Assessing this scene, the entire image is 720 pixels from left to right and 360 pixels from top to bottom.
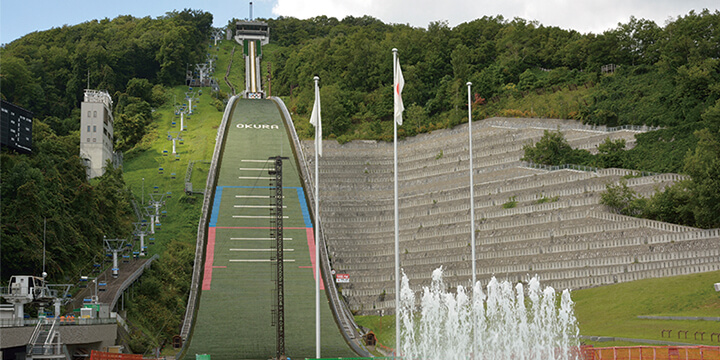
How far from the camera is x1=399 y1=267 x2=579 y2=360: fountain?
103 ft

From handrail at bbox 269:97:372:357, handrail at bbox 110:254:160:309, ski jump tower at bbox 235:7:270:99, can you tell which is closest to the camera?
handrail at bbox 110:254:160:309

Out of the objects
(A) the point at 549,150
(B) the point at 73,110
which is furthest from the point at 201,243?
(B) the point at 73,110

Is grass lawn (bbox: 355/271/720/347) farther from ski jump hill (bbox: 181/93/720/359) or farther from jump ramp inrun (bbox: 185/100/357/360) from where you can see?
jump ramp inrun (bbox: 185/100/357/360)

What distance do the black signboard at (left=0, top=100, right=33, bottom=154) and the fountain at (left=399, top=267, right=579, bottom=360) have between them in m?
27.0

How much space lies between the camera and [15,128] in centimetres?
4909

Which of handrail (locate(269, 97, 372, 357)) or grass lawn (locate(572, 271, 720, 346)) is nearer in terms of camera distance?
grass lawn (locate(572, 271, 720, 346))

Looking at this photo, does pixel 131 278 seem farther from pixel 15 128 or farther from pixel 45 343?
pixel 45 343

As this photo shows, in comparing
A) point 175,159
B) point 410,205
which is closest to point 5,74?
point 175,159

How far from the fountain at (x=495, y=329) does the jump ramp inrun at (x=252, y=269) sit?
648cm

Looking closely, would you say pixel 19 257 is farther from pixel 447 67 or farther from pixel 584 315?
pixel 447 67

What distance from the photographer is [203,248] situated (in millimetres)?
55062

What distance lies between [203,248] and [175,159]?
23.6 m

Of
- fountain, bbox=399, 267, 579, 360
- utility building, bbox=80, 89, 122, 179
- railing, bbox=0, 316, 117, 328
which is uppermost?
utility building, bbox=80, 89, 122, 179

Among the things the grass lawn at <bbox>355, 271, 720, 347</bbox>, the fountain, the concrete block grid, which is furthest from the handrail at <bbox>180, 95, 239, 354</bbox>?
the fountain
